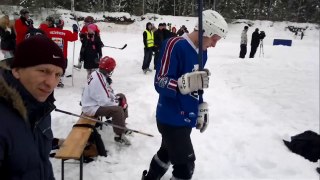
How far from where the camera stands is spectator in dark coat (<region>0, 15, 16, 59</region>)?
8664 millimetres

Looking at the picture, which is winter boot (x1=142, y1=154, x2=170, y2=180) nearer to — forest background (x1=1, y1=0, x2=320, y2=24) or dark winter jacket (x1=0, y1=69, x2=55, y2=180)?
dark winter jacket (x1=0, y1=69, x2=55, y2=180)

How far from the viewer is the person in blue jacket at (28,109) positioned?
141cm

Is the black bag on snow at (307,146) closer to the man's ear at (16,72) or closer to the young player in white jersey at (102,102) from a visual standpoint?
the young player in white jersey at (102,102)

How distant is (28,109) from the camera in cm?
154

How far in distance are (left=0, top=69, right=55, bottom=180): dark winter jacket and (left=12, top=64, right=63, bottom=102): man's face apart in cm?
3

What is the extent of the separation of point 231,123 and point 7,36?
6.28 m

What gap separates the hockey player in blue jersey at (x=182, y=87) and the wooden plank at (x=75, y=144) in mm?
1112

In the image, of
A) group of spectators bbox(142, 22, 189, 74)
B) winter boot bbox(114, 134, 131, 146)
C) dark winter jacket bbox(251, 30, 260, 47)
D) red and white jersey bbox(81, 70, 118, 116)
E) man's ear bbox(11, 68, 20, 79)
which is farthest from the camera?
dark winter jacket bbox(251, 30, 260, 47)

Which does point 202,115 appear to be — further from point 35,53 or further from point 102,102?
point 102,102

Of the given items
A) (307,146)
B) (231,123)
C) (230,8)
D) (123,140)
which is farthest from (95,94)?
(230,8)

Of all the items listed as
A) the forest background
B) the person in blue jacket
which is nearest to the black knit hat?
the person in blue jacket

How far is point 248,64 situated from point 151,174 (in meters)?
11.2

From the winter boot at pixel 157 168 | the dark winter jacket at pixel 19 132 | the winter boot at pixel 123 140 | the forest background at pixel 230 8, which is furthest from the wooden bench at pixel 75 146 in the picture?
the forest background at pixel 230 8

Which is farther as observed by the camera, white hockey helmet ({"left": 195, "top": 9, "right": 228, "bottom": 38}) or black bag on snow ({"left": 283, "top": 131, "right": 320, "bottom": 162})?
black bag on snow ({"left": 283, "top": 131, "right": 320, "bottom": 162})
